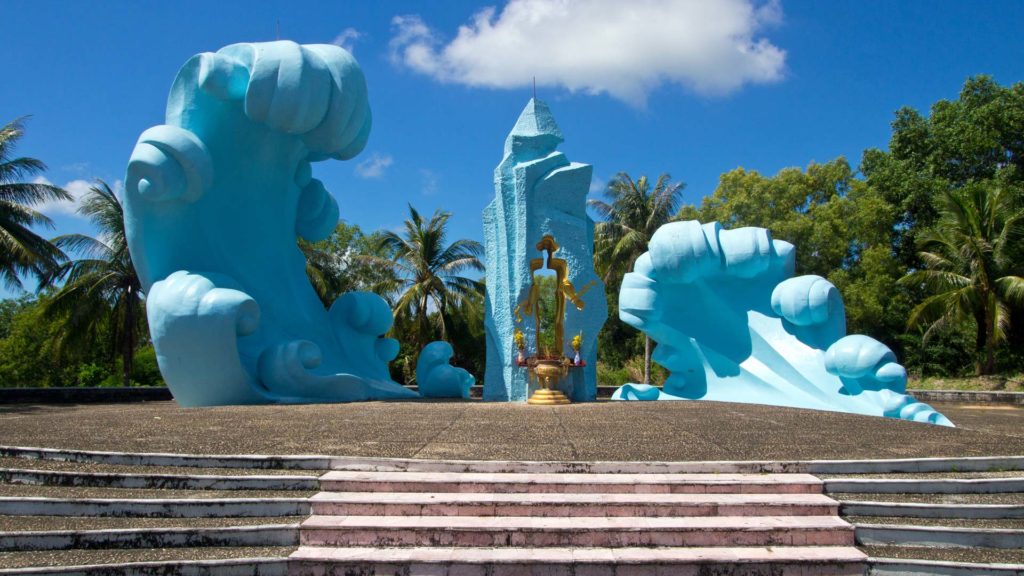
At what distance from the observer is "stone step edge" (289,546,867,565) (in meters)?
3.75

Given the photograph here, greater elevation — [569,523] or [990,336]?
[990,336]

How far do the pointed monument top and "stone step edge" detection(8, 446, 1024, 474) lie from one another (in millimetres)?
7279

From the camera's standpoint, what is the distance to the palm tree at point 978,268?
→ 17.2 metres

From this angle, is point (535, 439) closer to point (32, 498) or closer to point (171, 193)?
point (32, 498)

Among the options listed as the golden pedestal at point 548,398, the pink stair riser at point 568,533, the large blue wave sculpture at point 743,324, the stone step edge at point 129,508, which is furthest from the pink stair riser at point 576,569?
the large blue wave sculpture at point 743,324

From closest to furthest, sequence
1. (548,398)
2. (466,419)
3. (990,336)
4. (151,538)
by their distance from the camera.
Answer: (151,538) < (466,419) < (548,398) < (990,336)

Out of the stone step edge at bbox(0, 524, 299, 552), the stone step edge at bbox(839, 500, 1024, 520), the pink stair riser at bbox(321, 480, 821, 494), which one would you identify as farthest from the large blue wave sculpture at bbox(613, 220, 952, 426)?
the stone step edge at bbox(0, 524, 299, 552)

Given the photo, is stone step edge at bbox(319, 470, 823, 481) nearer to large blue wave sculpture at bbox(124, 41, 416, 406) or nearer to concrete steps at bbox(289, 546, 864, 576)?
concrete steps at bbox(289, 546, 864, 576)

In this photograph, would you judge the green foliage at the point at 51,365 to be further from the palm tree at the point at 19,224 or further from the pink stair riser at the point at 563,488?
the pink stair riser at the point at 563,488

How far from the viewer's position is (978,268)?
17344 mm

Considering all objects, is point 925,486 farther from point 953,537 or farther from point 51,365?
point 51,365

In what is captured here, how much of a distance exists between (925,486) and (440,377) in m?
8.42

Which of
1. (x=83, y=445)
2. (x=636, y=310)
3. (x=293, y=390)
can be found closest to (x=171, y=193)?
(x=293, y=390)

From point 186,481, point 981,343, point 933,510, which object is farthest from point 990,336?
point 186,481
